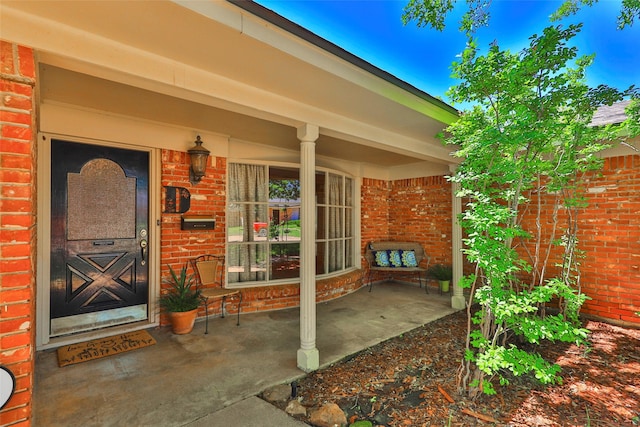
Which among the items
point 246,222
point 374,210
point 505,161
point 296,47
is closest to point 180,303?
point 246,222

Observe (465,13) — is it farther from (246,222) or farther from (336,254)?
(336,254)

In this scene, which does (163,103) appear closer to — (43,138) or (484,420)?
(43,138)

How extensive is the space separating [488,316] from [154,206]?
3685 mm

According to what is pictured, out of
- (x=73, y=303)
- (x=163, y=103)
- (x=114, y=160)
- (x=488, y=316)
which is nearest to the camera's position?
(x=488, y=316)

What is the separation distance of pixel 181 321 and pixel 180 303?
0.67 feet

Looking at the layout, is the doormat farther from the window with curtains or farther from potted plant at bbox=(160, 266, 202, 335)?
the window with curtains

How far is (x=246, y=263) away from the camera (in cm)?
444

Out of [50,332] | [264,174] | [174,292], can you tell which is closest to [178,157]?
[264,174]

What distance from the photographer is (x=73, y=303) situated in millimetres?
3256

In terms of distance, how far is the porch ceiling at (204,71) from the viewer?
1620 millimetres

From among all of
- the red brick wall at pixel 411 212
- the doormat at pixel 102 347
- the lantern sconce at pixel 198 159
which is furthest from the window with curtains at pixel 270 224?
the doormat at pixel 102 347

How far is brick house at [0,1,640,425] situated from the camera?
1.57 m

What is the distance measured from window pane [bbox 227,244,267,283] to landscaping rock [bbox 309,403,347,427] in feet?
8.37

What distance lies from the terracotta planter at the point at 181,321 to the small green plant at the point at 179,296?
0.16 feet
